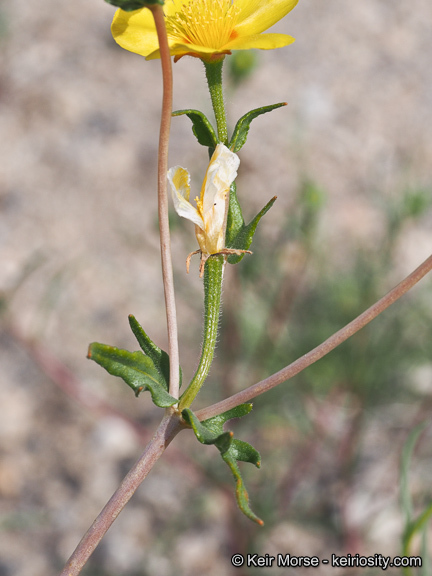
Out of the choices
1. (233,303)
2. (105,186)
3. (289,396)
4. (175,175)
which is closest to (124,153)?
(105,186)

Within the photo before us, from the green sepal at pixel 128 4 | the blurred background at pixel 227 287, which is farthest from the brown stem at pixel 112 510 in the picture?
the blurred background at pixel 227 287

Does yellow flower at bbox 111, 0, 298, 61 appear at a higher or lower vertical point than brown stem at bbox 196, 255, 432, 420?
higher

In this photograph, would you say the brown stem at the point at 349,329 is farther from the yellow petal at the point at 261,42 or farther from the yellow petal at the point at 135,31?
the yellow petal at the point at 135,31

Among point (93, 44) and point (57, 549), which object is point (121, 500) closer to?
point (57, 549)

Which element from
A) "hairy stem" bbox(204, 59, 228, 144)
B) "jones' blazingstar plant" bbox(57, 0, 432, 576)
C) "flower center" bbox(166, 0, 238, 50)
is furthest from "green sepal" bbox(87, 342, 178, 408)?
"flower center" bbox(166, 0, 238, 50)

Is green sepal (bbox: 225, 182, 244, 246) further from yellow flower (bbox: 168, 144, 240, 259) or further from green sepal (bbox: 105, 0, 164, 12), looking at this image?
green sepal (bbox: 105, 0, 164, 12)

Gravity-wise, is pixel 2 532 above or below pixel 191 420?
below

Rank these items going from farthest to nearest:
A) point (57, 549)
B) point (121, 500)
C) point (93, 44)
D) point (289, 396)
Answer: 1. point (93, 44)
2. point (289, 396)
3. point (57, 549)
4. point (121, 500)
